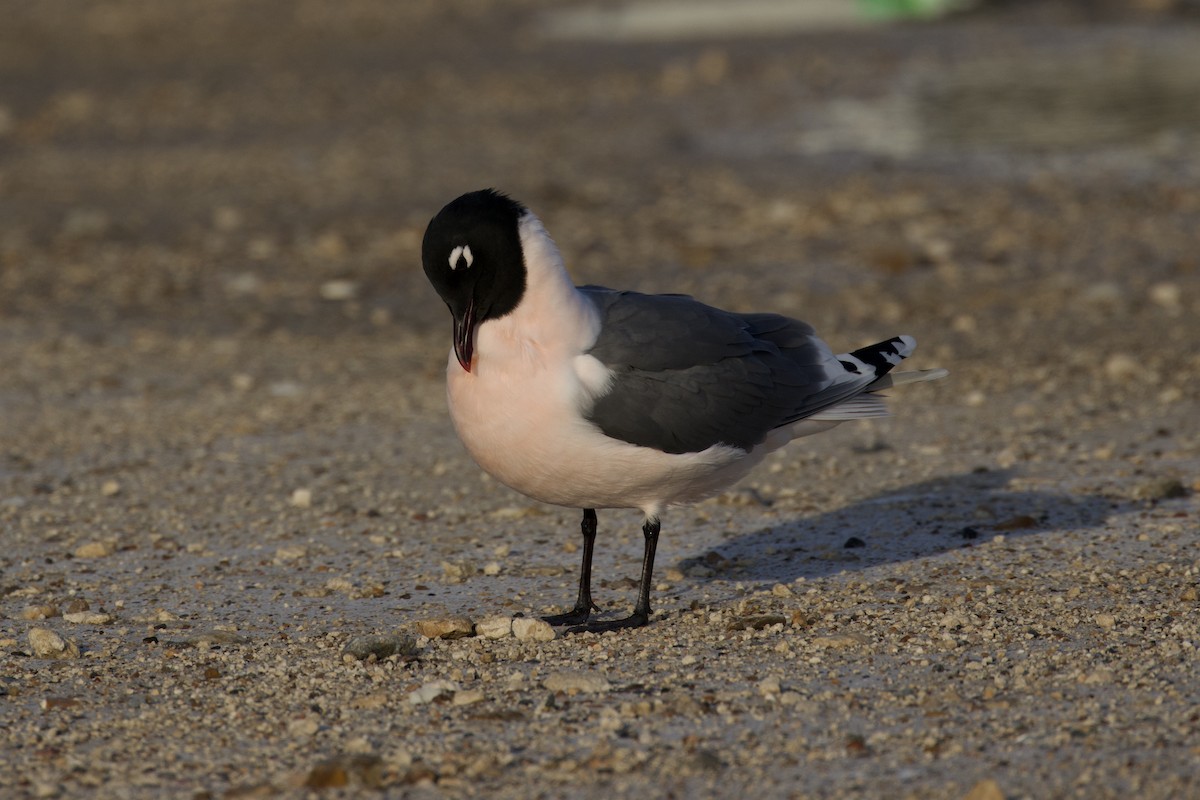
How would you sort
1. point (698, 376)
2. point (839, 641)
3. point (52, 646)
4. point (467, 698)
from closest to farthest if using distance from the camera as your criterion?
point (467, 698)
point (839, 641)
point (52, 646)
point (698, 376)

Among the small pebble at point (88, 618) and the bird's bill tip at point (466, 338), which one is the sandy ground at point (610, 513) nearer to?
the small pebble at point (88, 618)

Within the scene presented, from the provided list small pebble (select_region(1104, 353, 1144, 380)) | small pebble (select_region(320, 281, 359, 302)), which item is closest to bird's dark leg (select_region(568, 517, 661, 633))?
small pebble (select_region(1104, 353, 1144, 380))

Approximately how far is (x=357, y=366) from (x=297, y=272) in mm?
2328

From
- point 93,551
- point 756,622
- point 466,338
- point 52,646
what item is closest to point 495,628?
point 756,622

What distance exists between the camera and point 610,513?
23.0ft

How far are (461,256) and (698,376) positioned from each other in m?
0.91

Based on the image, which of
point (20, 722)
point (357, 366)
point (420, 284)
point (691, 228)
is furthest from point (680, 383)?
point (691, 228)

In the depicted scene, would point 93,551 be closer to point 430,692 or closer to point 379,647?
point 379,647

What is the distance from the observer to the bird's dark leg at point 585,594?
18.2ft

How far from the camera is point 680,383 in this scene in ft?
17.7

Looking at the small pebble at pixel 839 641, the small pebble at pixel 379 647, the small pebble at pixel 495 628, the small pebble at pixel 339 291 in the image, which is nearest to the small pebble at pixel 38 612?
the small pebble at pixel 379 647

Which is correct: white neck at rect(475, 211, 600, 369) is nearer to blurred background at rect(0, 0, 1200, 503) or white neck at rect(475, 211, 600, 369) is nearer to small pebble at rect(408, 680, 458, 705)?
small pebble at rect(408, 680, 458, 705)

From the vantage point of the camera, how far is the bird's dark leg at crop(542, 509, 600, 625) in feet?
18.2

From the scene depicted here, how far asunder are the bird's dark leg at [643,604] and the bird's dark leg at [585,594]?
130mm
